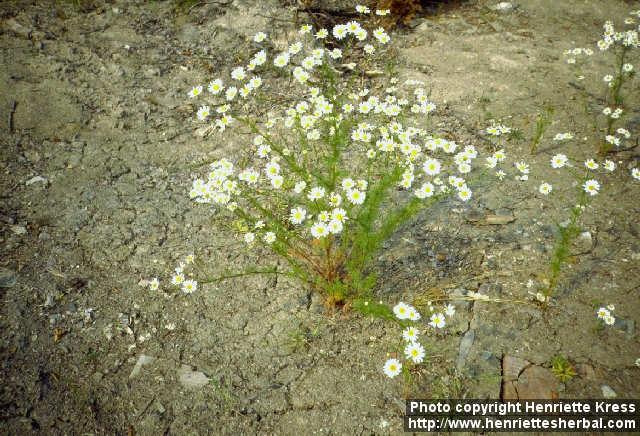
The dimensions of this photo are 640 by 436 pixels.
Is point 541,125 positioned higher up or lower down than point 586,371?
higher up

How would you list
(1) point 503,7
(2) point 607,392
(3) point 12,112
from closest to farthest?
1. (2) point 607,392
2. (3) point 12,112
3. (1) point 503,7

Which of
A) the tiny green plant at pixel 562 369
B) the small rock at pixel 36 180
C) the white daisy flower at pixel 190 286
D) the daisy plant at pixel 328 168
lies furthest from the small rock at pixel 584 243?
the small rock at pixel 36 180

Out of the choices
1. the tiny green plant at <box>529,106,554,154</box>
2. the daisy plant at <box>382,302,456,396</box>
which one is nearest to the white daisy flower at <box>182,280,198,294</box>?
the daisy plant at <box>382,302,456,396</box>

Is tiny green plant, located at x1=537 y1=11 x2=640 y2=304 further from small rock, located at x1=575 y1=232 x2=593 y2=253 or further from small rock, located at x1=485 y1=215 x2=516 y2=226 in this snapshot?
small rock, located at x1=485 y1=215 x2=516 y2=226

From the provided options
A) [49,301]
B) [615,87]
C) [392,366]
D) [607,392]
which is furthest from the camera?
[615,87]

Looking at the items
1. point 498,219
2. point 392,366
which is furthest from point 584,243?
point 392,366

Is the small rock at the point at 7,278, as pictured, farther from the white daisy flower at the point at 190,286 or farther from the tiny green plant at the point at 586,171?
the tiny green plant at the point at 586,171

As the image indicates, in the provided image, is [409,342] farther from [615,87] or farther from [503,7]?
[503,7]
